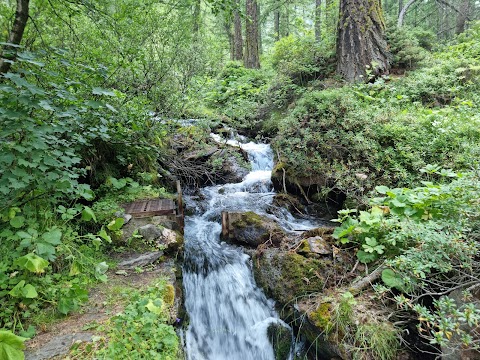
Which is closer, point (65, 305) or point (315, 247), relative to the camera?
point (65, 305)

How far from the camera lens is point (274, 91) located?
31.4 ft

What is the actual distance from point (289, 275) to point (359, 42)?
7495mm

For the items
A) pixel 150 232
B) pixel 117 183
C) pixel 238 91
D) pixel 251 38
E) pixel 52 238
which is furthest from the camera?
pixel 251 38

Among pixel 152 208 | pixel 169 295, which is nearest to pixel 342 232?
pixel 169 295

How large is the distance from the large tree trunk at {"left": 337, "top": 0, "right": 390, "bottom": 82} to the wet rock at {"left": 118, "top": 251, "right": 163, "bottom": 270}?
723cm

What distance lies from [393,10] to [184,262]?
21.8 m

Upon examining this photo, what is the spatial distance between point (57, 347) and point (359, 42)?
9407mm

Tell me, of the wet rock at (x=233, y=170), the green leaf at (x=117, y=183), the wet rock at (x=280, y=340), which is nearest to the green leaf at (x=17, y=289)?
the green leaf at (x=117, y=183)

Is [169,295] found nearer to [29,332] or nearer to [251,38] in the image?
[29,332]

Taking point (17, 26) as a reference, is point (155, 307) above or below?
below

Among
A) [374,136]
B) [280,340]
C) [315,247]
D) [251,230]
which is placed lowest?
[280,340]

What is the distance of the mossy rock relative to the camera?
3498 millimetres

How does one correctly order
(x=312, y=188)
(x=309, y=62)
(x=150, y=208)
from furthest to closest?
(x=309, y=62) < (x=312, y=188) < (x=150, y=208)

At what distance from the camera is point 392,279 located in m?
2.81
